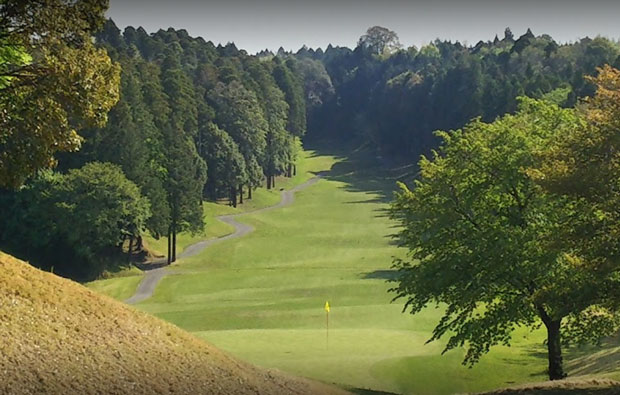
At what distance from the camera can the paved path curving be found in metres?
48.2

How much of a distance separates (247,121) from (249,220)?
17473 mm

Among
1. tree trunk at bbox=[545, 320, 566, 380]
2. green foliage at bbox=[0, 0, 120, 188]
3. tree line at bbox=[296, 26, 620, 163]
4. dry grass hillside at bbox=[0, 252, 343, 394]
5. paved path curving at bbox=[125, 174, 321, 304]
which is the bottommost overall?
paved path curving at bbox=[125, 174, 321, 304]

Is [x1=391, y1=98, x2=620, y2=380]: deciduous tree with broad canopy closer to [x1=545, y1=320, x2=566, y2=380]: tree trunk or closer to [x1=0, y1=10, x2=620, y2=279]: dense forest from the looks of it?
[x1=545, y1=320, x2=566, y2=380]: tree trunk

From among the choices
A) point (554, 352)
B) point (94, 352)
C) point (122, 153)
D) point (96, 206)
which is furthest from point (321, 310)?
point (122, 153)

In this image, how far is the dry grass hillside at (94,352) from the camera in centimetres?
1309

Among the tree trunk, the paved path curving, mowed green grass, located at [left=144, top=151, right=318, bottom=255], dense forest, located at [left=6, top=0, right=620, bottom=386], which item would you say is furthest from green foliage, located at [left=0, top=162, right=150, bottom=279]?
the tree trunk

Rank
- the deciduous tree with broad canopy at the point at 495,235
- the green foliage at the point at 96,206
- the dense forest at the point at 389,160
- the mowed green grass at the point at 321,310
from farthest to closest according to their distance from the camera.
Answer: the green foliage at the point at 96,206
the mowed green grass at the point at 321,310
the deciduous tree with broad canopy at the point at 495,235
the dense forest at the point at 389,160

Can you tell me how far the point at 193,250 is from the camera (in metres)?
64.9

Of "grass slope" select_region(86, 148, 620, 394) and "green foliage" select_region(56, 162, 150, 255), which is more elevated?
"green foliage" select_region(56, 162, 150, 255)

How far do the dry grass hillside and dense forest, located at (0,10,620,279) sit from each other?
2.61 metres

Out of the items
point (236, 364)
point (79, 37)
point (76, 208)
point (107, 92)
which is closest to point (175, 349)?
point (236, 364)

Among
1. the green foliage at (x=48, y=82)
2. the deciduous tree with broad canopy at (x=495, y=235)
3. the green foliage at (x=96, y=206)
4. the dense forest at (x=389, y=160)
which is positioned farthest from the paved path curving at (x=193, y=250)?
the green foliage at (x=48, y=82)

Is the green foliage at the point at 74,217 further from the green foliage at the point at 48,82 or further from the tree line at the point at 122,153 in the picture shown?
the green foliage at the point at 48,82

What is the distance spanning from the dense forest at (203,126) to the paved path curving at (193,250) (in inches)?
89.3
